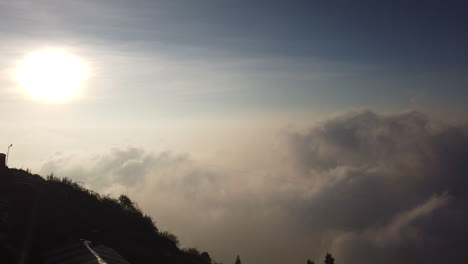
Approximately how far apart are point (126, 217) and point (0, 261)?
65.8 feet

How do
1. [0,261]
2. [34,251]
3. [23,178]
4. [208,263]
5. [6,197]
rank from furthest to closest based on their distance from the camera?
1. [208,263]
2. [23,178]
3. [6,197]
4. [34,251]
5. [0,261]

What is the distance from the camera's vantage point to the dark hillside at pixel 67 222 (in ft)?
86.0

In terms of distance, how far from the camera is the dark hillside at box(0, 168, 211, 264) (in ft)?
86.0

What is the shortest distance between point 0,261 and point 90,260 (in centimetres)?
539

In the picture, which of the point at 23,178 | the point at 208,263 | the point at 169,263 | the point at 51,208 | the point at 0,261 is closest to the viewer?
the point at 0,261

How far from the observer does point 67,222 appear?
31141 mm

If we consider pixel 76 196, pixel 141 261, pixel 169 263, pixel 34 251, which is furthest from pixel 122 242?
pixel 34 251

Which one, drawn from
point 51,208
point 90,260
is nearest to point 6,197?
point 51,208

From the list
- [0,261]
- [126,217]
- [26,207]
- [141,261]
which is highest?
[126,217]

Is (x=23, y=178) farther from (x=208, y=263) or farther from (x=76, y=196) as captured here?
(x=208, y=263)

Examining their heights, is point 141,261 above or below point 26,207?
below

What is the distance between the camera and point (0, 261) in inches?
880

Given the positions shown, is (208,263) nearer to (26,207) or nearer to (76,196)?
(76,196)

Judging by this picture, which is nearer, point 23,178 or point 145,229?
point 23,178
